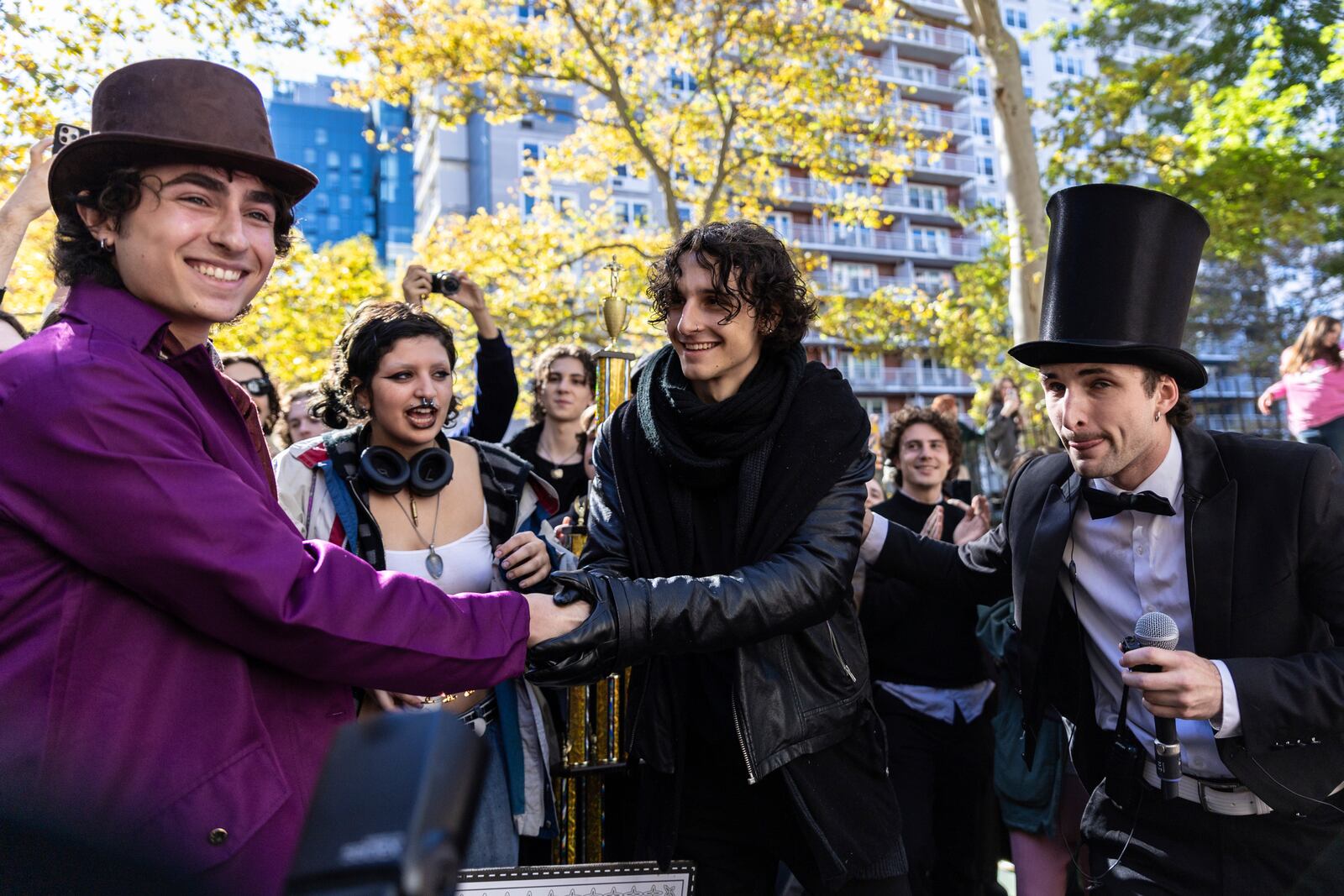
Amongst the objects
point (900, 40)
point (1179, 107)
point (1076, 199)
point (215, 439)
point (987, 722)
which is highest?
point (900, 40)

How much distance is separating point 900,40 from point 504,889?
5604cm

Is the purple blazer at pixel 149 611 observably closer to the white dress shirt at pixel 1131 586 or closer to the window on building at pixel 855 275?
the white dress shirt at pixel 1131 586

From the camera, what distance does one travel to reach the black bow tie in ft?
8.72

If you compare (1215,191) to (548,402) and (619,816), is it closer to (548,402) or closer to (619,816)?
(548,402)

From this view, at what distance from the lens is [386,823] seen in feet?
2.28

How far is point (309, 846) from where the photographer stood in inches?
27.6

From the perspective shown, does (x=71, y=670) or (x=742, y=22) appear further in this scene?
(x=742, y=22)

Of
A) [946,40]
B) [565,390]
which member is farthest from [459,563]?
[946,40]

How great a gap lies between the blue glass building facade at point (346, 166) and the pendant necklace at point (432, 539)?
76.2 metres

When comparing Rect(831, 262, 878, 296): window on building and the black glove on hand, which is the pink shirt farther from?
Rect(831, 262, 878, 296): window on building

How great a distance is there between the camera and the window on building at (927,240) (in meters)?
53.3

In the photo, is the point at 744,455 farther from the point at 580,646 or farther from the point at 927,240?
the point at 927,240

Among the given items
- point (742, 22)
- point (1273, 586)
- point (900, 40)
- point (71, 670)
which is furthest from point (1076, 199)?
point (900, 40)

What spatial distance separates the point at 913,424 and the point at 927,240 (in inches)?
2016
